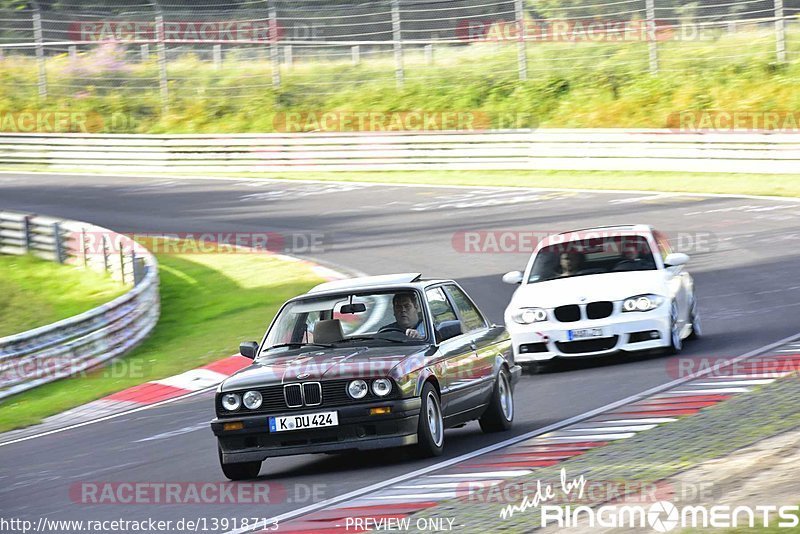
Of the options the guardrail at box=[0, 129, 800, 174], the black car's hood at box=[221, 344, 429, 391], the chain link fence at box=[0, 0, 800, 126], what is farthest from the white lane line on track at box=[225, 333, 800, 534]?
the chain link fence at box=[0, 0, 800, 126]

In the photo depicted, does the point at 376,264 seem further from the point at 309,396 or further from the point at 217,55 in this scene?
the point at 217,55

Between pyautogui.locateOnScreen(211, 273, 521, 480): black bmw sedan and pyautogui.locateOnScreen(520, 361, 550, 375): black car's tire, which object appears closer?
pyautogui.locateOnScreen(211, 273, 521, 480): black bmw sedan

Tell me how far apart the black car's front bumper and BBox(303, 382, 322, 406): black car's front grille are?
48mm

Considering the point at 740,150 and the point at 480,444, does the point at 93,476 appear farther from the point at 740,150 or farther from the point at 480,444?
the point at 740,150

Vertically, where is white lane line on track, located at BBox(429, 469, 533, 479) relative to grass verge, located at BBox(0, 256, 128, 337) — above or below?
above

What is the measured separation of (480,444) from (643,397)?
1.83m

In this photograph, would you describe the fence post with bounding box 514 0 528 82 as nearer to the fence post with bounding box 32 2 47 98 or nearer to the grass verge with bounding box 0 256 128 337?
the fence post with bounding box 32 2 47 98

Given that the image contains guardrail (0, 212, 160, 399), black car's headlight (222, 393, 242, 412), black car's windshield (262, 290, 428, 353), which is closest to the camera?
black car's headlight (222, 393, 242, 412)

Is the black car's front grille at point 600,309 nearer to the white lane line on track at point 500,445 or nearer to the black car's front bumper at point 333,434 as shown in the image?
the white lane line on track at point 500,445

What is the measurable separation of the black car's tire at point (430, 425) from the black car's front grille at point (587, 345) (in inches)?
159

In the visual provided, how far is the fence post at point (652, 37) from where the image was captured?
102 ft

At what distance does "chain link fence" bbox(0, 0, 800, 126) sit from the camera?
32062 mm

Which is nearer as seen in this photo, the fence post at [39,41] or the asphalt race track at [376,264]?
the asphalt race track at [376,264]

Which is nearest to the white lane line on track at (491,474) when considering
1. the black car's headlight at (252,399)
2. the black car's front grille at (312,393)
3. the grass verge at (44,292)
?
the black car's front grille at (312,393)
